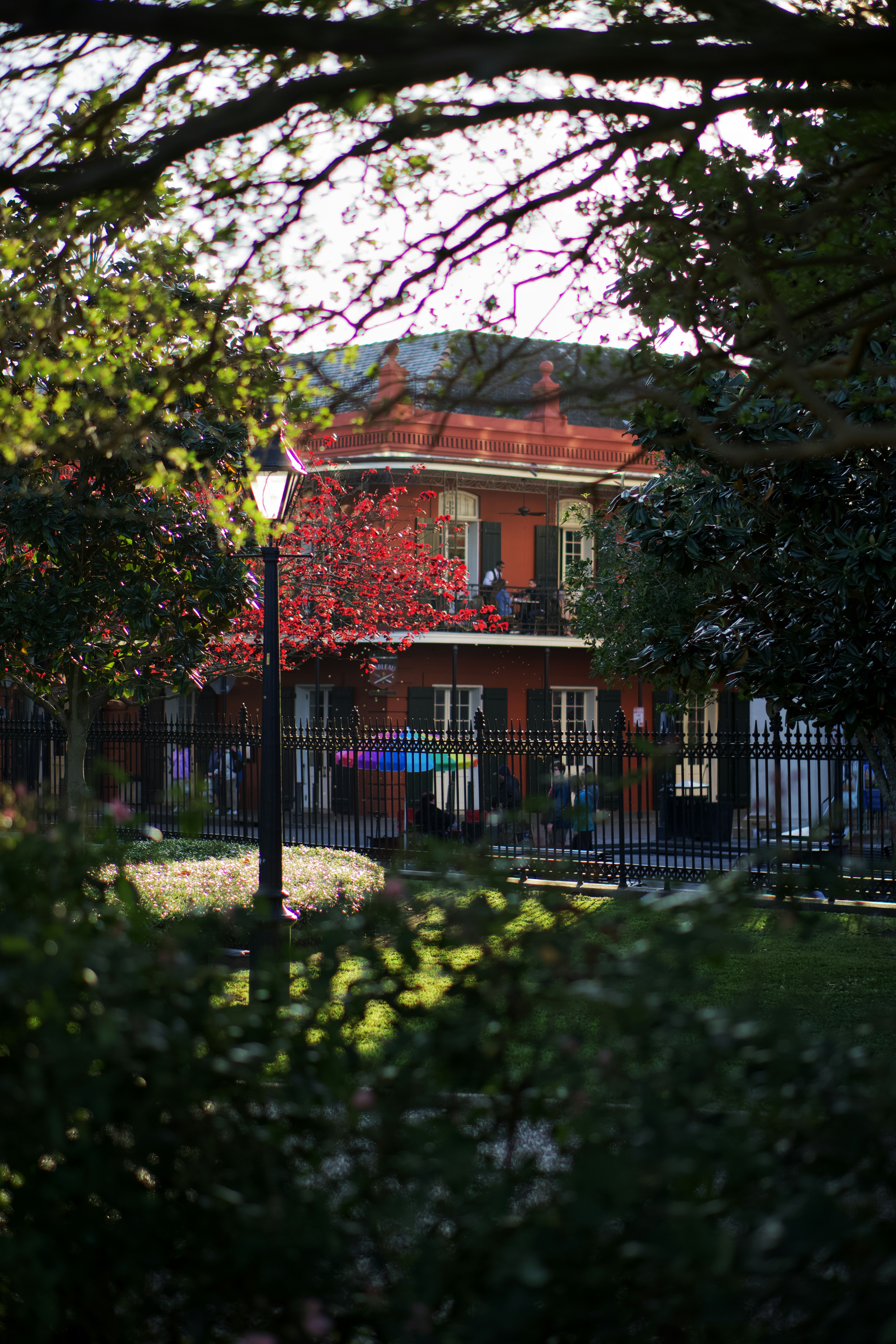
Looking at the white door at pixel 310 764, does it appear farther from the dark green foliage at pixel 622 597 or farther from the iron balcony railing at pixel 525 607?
the dark green foliage at pixel 622 597

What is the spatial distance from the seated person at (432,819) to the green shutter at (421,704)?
10.2 m

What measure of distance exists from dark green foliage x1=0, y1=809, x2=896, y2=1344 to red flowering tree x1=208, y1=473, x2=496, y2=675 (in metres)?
15.0

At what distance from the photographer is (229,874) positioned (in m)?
11.2

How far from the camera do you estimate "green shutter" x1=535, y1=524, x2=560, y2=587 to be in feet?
92.4

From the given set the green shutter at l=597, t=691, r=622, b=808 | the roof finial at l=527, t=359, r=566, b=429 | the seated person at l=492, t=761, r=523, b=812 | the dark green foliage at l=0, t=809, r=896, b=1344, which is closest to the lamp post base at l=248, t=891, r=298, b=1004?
the dark green foliage at l=0, t=809, r=896, b=1344

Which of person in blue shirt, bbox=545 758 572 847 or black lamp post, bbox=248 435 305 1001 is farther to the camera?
person in blue shirt, bbox=545 758 572 847

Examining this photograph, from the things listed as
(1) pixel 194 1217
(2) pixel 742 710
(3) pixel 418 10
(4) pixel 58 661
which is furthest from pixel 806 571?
(2) pixel 742 710

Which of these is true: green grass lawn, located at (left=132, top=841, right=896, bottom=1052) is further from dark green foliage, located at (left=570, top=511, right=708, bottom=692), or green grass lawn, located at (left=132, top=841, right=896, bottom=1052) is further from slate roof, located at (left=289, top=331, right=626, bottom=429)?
dark green foliage, located at (left=570, top=511, right=708, bottom=692)

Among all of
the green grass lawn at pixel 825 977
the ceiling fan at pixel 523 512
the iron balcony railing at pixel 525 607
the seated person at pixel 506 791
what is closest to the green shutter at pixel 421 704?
the iron balcony railing at pixel 525 607

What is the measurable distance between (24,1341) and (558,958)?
118 cm

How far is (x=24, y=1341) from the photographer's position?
2.20 m

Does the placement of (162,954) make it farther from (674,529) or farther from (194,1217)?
(674,529)

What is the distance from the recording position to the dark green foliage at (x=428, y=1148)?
6.32 ft

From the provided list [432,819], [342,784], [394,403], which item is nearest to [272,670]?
[394,403]
